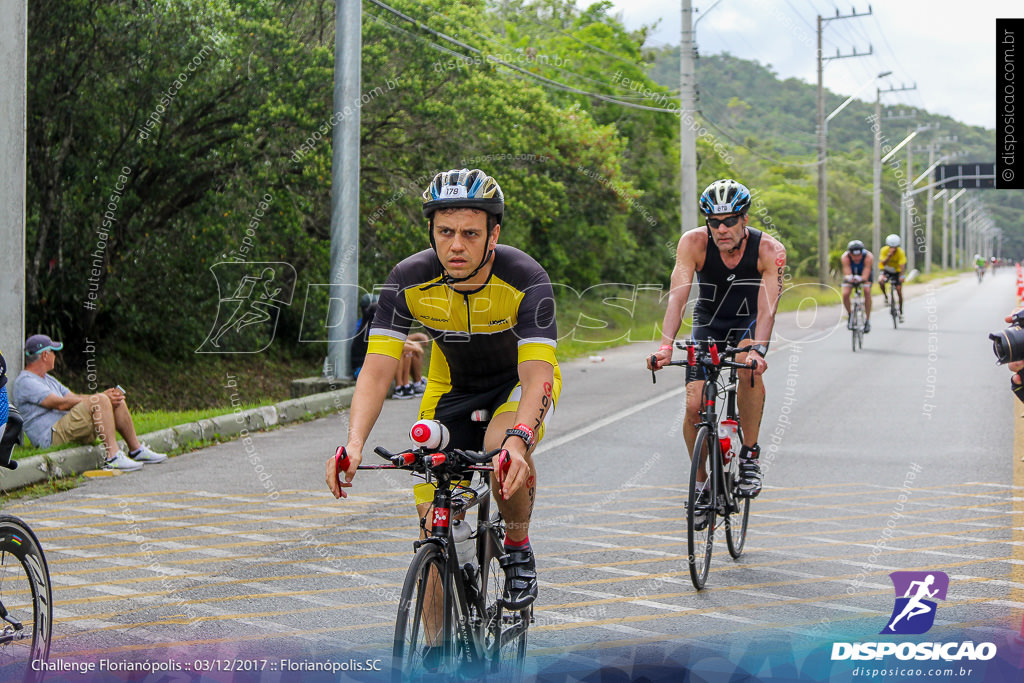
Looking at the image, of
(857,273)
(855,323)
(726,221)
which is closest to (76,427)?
(726,221)

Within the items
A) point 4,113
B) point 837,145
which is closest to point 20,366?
point 4,113

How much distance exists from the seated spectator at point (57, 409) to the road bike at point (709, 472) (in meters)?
5.43

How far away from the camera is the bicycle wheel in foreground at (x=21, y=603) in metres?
4.25

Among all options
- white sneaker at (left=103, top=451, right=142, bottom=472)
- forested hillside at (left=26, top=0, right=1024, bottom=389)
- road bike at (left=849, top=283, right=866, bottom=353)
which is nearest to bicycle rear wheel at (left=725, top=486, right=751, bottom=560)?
white sneaker at (left=103, top=451, right=142, bottom=472)

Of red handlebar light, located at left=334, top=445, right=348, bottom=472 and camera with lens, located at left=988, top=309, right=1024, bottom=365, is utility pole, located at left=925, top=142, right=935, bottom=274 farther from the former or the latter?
red handlebar light, located at left=334, top=445, right=348, bottom=472

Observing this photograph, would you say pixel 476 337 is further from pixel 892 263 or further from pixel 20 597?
pixel 892 263

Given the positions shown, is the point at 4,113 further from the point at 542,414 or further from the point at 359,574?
the point at 542,414

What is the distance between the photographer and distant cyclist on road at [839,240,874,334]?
2075cm

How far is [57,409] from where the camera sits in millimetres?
9891

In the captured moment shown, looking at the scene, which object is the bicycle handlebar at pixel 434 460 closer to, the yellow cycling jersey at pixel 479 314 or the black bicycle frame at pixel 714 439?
the yellow cycling jersey at pixel 479 314

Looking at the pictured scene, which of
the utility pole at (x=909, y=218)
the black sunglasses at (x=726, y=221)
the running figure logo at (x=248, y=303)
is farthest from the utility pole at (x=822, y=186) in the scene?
the black sunglasses at (x=726, y=221)

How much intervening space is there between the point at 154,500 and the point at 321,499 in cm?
128

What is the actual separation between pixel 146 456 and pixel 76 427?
0.67 m

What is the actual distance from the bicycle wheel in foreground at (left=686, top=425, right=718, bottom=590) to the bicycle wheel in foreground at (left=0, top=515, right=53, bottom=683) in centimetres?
325
